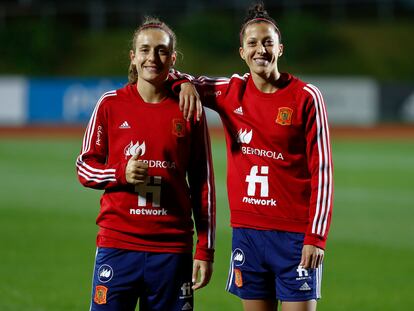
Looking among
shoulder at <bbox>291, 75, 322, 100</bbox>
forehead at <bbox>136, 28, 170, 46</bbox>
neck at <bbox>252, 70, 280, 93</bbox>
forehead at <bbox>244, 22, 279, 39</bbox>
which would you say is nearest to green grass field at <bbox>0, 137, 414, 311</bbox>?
neck at <bbox>252, 70, 280, 93</bbox>

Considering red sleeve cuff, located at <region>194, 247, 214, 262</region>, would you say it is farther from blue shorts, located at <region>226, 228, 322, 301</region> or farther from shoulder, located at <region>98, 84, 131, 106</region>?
shoulder, located at <region>98, 84, 131, 106</region>

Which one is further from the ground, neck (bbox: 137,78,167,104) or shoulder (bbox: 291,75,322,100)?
shoulder (bbox: 291,75,322,100)

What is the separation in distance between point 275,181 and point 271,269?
20.0 inches

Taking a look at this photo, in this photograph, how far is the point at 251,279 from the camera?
501 cm

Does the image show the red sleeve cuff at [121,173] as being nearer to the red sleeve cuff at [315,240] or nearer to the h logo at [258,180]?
the h logo at [258,180]

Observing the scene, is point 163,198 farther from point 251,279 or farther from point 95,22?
point 95,22

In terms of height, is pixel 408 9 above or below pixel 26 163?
above

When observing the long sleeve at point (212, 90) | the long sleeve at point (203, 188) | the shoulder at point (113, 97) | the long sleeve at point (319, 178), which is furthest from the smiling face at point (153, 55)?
the long sleeve at point (319, 178)

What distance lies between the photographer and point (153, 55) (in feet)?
14.9

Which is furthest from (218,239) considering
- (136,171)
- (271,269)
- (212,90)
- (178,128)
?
(136,171)

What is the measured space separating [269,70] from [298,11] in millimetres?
33921

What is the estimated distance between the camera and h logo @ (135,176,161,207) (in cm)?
452

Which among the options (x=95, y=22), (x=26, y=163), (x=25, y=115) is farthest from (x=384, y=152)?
(x=95, y=22)

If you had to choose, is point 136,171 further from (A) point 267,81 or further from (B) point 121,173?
(A) point 267,81
